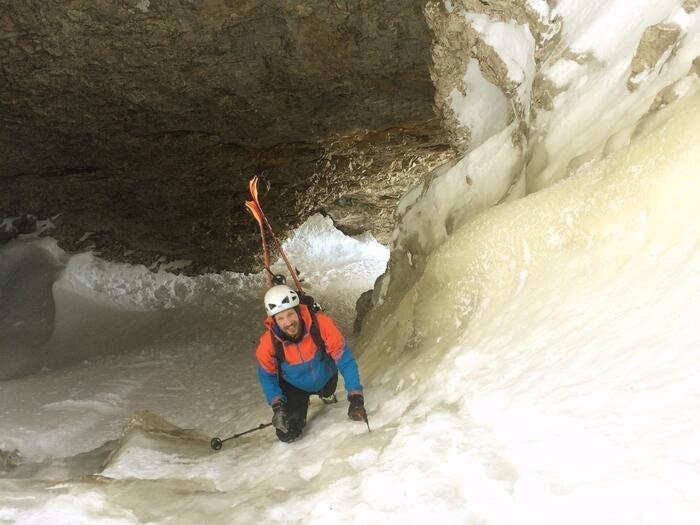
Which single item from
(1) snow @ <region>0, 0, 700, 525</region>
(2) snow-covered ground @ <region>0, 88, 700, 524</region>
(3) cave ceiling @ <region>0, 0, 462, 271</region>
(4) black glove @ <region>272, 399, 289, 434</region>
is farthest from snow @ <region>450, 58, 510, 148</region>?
(4) black glove @ <region>272, 399, 289, 434</region>

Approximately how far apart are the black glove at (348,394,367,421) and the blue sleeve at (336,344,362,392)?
0.30 feet

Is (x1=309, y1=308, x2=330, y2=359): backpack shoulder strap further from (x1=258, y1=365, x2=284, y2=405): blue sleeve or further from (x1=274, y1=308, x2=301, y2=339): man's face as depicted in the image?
(x1=258, y1=365, x2=284, y2=405): blue sleeve

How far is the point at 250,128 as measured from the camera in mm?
9344

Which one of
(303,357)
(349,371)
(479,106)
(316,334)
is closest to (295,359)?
(303,357)

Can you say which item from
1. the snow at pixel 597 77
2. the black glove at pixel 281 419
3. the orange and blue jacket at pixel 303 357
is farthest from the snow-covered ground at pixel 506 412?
the snow at pixel 597 77

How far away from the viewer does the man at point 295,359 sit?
14.3 feet

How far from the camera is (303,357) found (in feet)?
15.1

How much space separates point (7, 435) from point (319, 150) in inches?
248

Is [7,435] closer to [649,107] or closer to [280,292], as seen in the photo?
[280,292]

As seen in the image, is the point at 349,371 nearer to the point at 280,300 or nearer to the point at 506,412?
the point at 280,300

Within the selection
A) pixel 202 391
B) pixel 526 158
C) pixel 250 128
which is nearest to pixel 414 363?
pixel 526 158

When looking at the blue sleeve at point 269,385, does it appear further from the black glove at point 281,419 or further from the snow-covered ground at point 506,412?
the snow-covered ground at point 506,412

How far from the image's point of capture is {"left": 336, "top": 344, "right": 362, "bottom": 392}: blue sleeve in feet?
14.1

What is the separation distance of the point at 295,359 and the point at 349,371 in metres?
0.49
